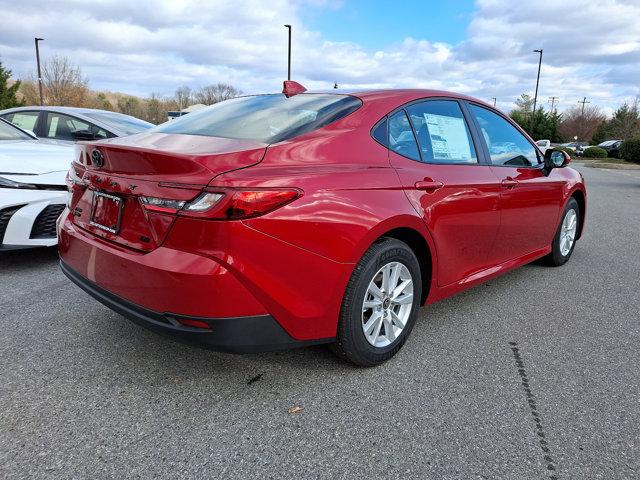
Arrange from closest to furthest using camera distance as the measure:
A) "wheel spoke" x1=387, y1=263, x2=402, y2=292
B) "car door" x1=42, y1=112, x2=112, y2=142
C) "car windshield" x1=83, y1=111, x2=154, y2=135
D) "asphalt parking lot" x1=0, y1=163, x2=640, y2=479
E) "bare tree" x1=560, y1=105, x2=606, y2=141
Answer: "asphalt parking lot" x1=0, y1=163, x2=640, y2=479 < "wheel spoke" x1=387, y1=263, x2=402, y2=292 < "car door" x1=42, y1=112, x2=112, y2=142 < "car windshield" x1=83, y1=111, x2=154, y2=135 < "bare tree" x1=560, y1=105, x2=606, y2=141

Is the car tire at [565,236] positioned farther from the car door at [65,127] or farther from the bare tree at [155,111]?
the bare tree at [155,111]

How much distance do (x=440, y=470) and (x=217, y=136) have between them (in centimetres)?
185

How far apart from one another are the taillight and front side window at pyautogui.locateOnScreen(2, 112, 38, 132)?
5615 millimetres

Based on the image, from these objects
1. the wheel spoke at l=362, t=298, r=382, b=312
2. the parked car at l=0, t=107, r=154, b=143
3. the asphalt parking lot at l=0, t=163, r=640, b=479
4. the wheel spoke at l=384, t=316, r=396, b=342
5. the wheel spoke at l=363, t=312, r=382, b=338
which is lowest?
the asphalt parking lot at l=0, t=163, r=640, b=479

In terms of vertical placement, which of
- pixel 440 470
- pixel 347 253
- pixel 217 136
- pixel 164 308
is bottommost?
pixel 440 470

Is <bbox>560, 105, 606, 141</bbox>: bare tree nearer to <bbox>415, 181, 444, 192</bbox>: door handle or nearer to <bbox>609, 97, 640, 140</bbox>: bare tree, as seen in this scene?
<bbox>609, 97, 640, 140</bbox>: bare tree

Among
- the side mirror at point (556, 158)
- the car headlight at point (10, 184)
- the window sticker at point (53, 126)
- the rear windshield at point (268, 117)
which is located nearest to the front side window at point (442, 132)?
the rear windshield at point (268, 117)

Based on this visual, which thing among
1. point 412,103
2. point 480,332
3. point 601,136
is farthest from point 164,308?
point 601,136

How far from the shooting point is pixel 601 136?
5159 cm

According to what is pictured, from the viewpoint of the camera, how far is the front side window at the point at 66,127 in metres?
6.11

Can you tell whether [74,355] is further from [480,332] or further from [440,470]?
[480,332]

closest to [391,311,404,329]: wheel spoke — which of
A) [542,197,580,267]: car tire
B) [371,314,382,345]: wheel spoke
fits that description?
[371,314,382,345]: wheel spoke

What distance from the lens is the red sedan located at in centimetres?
210

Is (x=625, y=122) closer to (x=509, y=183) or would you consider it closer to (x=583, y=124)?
(x=583, y=124)
